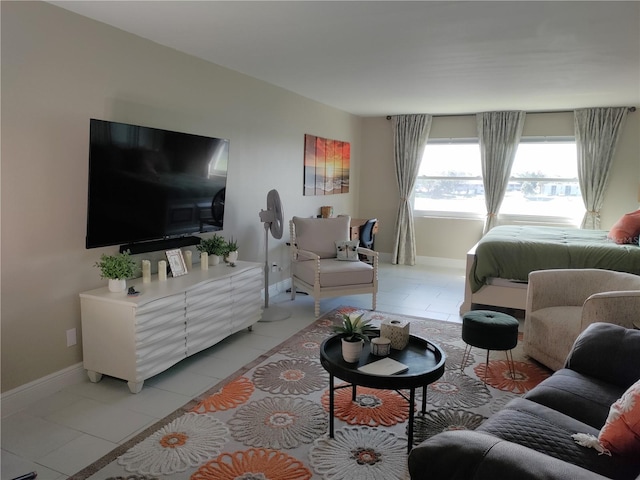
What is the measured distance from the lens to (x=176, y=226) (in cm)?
367

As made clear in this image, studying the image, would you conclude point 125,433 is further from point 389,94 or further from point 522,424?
point 389,94

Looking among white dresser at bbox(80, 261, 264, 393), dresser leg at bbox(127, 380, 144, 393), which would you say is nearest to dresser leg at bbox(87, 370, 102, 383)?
white dresser at bbox(80, 261, 264, 393)

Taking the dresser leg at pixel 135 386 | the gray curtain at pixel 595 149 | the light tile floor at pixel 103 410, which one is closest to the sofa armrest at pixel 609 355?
the light tile floor at pixel 103 410

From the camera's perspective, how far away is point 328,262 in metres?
5.03

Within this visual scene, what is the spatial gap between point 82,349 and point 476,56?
385 centimetres

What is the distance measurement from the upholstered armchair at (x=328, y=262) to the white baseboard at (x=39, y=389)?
7.44 feet

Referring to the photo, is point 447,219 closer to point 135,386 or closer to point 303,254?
point 303,254

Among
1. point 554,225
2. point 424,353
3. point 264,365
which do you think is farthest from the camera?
point 554,225

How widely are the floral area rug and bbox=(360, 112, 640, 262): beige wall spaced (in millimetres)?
3957

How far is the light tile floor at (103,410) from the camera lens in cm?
229

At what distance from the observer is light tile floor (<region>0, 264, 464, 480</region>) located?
229 cm

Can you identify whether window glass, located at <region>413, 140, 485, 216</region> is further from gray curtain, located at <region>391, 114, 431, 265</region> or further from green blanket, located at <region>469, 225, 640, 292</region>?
green blanket, located at <region>469, 225, 640, 292</region>

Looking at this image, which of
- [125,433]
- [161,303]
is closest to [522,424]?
[125,433]

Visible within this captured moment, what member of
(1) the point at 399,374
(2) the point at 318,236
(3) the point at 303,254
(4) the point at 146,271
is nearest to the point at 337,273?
Answer: (3) the point at 303,254
